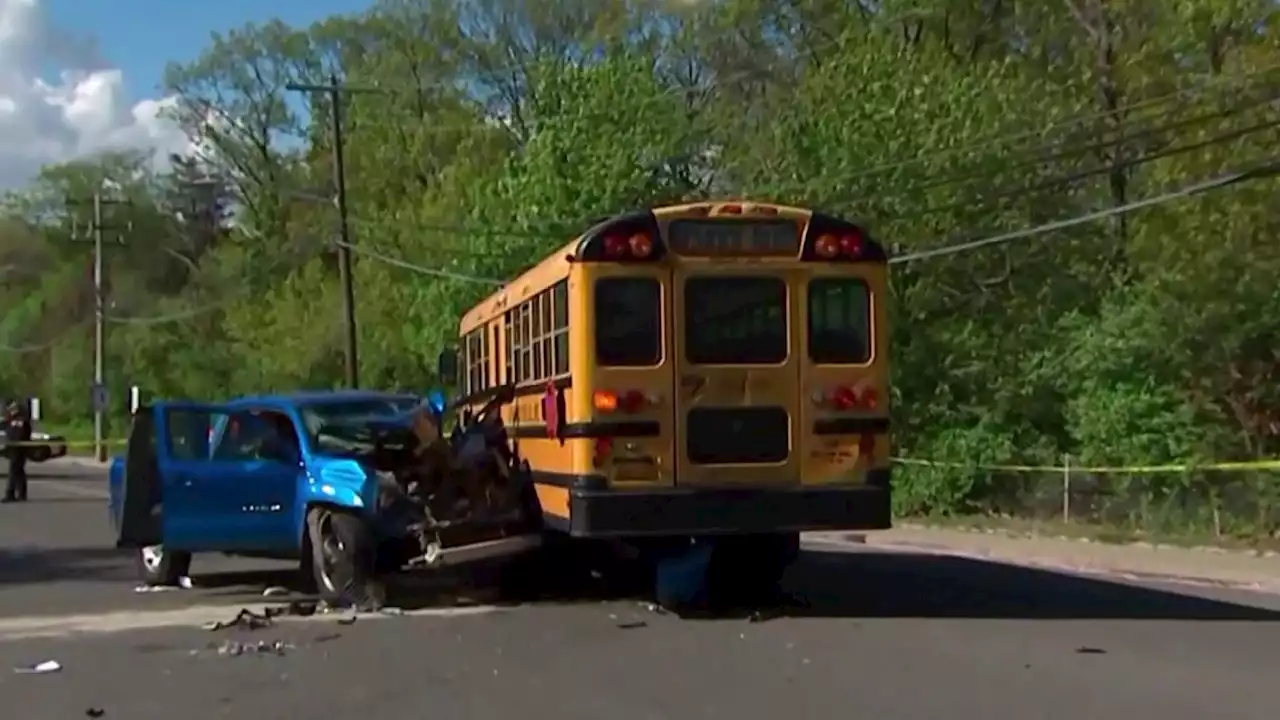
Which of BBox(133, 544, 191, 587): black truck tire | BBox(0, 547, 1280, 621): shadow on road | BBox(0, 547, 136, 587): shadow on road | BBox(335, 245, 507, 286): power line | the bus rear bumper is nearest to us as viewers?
the bus rear bumper

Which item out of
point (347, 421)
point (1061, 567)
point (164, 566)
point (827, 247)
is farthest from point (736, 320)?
point (1061, 567)

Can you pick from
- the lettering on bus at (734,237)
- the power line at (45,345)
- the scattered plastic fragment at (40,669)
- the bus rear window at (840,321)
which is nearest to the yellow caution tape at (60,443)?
the power line at (45,345)

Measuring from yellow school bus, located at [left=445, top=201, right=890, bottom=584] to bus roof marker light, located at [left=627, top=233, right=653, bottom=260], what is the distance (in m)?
0.01

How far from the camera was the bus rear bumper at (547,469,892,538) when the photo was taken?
13.7m

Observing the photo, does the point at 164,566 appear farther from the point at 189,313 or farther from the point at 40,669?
A: the point at 189,313

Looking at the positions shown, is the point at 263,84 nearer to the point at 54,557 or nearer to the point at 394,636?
the point at 54,557

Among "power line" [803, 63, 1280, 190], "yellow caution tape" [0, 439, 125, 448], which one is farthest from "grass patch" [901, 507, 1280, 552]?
"yellow caution tape" [0, 439, 125, 448]

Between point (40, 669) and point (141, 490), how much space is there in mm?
4369

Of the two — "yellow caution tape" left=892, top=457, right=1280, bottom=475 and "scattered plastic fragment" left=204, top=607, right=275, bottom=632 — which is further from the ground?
"yellow caution tape" left=892, top=457, right=1280, bottom=475

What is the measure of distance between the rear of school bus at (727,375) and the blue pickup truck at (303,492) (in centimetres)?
170

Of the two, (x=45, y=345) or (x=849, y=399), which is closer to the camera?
(x=849, y=399)

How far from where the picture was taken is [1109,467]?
94.4 feet

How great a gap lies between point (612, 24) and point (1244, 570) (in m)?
36.8

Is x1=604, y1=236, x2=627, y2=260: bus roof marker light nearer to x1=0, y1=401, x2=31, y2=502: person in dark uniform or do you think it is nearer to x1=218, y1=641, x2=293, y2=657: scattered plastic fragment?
x1=218, y1=641, x2=293, y2=657: scattered plastic fragment
